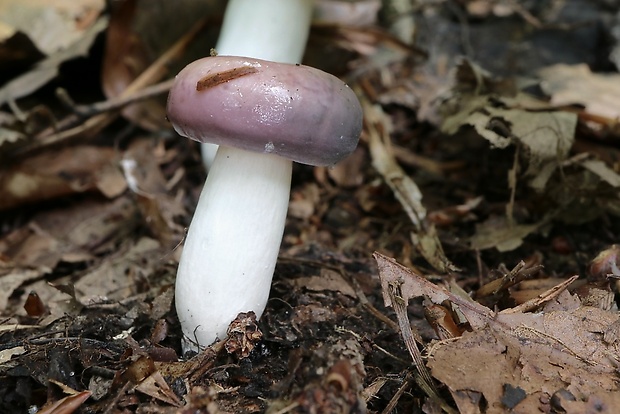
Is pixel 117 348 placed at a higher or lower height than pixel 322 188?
higher

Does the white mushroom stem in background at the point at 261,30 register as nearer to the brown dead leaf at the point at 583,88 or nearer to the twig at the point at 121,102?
the twig at the point at 121,102

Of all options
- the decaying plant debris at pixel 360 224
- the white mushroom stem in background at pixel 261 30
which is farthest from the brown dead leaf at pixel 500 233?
the white mushroom stem in background at pixel 261 30

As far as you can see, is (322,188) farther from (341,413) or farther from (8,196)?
(341,413)

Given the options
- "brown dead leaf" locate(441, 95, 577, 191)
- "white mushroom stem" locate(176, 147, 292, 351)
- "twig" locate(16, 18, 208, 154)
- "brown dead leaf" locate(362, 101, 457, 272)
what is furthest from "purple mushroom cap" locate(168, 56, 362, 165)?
"twig" locate(16, 18, 208, 154)

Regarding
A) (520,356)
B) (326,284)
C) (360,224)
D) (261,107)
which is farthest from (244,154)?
(360,224)

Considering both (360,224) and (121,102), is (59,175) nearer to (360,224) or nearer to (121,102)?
(121,102)

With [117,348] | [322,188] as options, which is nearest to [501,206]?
[322,188]
